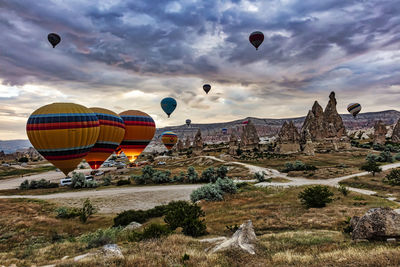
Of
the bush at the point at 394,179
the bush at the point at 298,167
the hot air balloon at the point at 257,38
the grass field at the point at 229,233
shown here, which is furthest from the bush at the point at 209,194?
the hot air balloon at the point at 257,38

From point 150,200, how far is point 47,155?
1792 centimetres

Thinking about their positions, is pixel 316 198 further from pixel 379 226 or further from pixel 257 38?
pixel 257 38

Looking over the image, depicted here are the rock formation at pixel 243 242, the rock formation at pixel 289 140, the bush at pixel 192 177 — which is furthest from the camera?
the rock formation at pixel 289 140

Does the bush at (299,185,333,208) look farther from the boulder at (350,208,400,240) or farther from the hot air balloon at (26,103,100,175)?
the hot air balloon at (26,103,100,175)

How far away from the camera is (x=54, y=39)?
115ft

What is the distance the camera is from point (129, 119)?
27375 millimetres

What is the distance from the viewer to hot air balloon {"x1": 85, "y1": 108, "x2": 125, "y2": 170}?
872 inches

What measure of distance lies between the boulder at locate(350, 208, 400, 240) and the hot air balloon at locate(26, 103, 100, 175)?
2037 cm

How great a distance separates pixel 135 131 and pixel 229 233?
18.5 meters

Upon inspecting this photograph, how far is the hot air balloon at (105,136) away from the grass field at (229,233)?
7068 mm

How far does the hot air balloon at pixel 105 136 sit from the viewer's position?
22.1m

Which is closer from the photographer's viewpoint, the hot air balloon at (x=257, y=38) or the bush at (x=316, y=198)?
the bush at (x=316, y=198)

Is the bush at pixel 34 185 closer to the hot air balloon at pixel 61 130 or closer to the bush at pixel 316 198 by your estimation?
the hot air balloon at pixel 61 130

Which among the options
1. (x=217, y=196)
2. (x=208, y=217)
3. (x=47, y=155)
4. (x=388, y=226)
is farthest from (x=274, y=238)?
(x=47, y=155)
